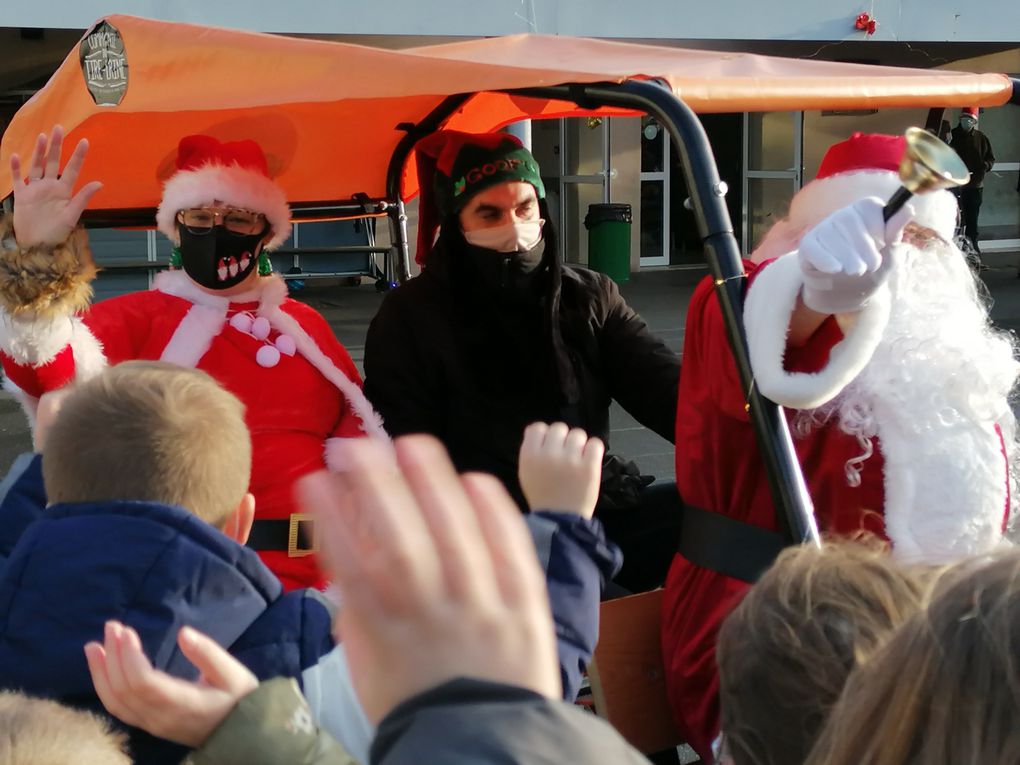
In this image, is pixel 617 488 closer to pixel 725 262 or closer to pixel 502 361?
pixel 502 361

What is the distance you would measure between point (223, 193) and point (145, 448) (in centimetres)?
150

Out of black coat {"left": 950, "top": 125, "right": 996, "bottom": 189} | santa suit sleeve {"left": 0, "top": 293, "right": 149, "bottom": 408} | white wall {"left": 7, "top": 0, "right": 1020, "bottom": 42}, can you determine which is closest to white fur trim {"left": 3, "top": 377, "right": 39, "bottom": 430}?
santa suit sleeve {"left": 0, "top": 293, "right": 149, "bottom": 408}

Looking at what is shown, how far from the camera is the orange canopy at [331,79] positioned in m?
2.10

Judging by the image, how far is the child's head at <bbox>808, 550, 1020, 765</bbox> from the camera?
80 centimetres

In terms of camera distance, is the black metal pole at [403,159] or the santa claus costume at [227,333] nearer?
the santa claus costume at [227,333]

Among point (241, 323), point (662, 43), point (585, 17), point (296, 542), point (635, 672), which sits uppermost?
point (585, 17)

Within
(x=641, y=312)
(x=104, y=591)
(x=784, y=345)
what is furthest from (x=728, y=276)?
(x=641, y=312)

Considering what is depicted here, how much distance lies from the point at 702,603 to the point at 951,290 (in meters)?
0.80

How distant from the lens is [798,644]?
116 centimetres

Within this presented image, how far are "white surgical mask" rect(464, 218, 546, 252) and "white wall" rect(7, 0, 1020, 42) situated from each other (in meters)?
7.92

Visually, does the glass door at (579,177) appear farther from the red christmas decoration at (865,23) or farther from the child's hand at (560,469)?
the child's hand at (560,469)

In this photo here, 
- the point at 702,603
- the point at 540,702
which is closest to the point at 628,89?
the point at 702,603

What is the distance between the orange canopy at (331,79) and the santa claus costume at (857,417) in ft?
0.83

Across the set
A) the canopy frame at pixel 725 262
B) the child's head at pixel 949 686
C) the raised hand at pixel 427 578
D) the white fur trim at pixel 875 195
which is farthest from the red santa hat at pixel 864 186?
the raised hand at pixel 427 578
